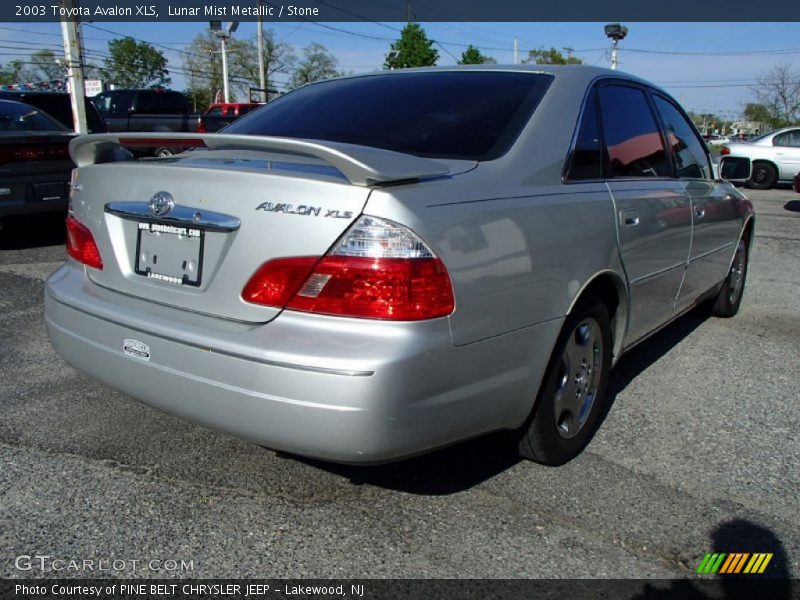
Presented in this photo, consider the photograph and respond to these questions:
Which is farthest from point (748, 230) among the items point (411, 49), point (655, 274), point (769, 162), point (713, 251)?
point (411, 49)

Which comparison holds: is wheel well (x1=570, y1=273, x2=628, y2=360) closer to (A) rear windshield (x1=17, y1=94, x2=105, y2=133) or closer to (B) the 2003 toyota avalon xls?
(B) the 2003 toyota avalon xls

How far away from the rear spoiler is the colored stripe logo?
5.04 ft

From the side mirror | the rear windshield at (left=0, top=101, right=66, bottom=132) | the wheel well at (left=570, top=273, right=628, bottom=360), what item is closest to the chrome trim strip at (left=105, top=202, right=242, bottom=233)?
the wheel well at (left=570, top=273, right=628, bottom=360)

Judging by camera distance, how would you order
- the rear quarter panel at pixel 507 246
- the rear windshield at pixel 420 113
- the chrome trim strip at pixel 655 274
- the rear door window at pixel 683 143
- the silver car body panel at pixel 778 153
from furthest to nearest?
the silver car body panel at pixel 778 153
the rear door window at pixel 683 143
the chrome trim strip at pixel 655 274
the rear windshield at pixel 420 113
the rear quarter panel at pixel 507 246

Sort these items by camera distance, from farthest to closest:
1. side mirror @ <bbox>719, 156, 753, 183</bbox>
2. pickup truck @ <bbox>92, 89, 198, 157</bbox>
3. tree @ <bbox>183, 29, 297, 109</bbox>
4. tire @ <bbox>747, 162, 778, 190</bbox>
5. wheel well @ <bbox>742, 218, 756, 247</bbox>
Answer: tree @ <bbox>183, 29, 297, 109</bbox> → pickup truck @ <bbox>92, 89, 198, 157</bbox> → tire @ <bbox>747, 162, 778, 190</bbox> → wheel well @ <bbox>742, 218, 756, 247</bbox> → side mirror @ <bbox>719, 156, 753, 183</bbox>

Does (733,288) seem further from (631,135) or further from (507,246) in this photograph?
(507,246)

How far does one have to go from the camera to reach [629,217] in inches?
123

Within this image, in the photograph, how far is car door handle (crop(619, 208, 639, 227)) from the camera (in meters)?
3.06

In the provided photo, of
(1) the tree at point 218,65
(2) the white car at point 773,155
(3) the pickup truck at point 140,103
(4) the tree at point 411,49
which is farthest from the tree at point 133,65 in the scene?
(2) the white car at point 773,155

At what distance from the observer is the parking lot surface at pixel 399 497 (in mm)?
2322

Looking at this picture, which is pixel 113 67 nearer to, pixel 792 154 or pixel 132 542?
pixel 792 154

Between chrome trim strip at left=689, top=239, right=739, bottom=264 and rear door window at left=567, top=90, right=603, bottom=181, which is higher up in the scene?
rear door window at left=567, top=90, right=603, bottom=181

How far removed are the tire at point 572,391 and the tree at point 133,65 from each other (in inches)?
2631

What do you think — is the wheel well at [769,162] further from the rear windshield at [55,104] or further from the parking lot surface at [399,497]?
the parking lot surface at [399,497]
